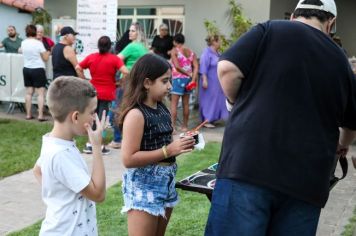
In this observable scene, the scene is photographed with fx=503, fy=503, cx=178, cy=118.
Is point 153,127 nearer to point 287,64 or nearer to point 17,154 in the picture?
point 287,64

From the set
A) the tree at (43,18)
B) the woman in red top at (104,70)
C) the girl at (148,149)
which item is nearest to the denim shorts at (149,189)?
the girl at (148,149)

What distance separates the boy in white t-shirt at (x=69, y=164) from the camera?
7.71ft

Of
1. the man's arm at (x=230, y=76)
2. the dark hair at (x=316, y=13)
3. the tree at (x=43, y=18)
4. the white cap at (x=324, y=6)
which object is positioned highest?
the tree at (x=43, y=18)

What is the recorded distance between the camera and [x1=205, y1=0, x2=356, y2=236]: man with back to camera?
7.09 feet

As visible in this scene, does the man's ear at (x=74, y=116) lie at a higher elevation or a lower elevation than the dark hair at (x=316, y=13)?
lower

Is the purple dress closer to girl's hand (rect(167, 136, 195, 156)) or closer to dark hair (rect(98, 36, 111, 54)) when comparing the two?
dark hair (rect(98, 36, 111, 54))

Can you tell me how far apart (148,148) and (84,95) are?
0.59 metres

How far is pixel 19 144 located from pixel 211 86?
3.69 meters

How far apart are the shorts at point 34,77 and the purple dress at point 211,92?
3163 mm

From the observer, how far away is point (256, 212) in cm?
220

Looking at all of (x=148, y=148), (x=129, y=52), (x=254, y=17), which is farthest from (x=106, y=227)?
(x=254, y=17)

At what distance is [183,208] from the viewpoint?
5086 millimetres

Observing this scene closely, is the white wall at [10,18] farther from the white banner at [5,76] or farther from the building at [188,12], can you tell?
the white banner at [5,76]

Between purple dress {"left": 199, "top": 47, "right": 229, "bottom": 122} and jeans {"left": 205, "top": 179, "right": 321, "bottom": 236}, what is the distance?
23.8 feet
